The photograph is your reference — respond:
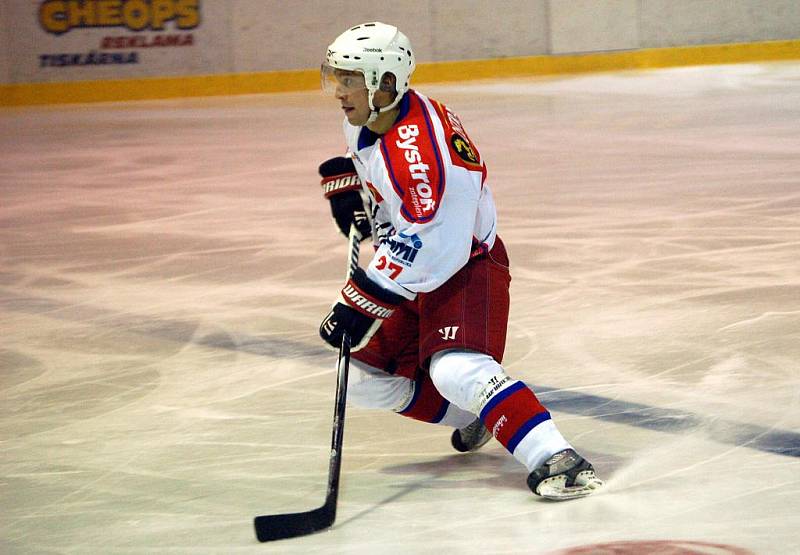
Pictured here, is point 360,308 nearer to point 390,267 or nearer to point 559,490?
point 390,267

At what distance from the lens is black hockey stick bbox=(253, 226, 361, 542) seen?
2.37 metres

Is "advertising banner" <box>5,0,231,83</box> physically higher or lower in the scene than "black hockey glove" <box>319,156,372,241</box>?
lower

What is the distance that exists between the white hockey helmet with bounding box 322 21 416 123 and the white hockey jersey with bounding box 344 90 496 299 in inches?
2.3

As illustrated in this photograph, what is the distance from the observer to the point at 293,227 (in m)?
5.89

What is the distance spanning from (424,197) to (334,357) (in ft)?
4.39

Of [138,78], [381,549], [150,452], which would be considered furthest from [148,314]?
[138,78]

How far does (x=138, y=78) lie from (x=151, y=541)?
11.7 metres

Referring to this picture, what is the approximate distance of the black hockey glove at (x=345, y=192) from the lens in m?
2.80

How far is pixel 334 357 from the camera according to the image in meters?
3.70

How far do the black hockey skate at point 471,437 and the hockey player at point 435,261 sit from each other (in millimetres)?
219

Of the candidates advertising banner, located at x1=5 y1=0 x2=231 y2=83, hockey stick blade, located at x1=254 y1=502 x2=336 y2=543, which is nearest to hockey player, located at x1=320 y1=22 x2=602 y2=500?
hockey stick blade, located at x1=254 y1=502 x2=336 y2=543

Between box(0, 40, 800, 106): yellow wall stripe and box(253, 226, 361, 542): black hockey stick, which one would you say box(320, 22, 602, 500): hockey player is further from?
box(0, 40, 800, 106): yellow wall stripe

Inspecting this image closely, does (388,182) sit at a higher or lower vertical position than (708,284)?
higher

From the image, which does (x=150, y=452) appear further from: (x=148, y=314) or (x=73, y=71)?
(x=73, y=71)
